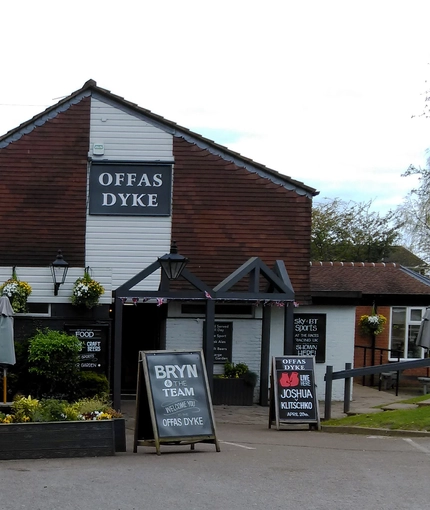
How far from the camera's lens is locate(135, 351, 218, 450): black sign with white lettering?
11.4m

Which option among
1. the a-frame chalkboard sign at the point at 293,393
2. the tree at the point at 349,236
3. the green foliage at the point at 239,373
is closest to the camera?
the a-frame chalkboard sign at the point at 293,393

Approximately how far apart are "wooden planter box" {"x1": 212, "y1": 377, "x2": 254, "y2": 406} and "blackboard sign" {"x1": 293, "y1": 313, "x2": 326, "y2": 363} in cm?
195

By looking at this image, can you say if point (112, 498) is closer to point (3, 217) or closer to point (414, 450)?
point (414, 450)

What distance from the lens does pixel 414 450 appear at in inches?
474

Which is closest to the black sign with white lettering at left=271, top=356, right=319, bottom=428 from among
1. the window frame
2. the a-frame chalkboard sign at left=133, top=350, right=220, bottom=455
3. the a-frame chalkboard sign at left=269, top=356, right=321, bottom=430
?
the a-frame chalkboard sign at left=269, top=356, right=321, bottom=430

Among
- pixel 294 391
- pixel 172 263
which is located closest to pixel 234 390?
pixel 294 391

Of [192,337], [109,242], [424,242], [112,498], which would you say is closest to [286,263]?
[192,337]

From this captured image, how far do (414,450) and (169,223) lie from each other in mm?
9413

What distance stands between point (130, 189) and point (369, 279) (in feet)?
26.6

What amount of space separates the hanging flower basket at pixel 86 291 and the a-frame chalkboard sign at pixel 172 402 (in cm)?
578

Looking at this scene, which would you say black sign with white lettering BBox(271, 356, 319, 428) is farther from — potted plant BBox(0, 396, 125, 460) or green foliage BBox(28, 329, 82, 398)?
potted plant BBox(0, 396, 125, 460)

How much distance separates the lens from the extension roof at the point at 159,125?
19875 millimetres

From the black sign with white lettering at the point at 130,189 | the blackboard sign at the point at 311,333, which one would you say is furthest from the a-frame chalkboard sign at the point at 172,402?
the blackboard sign at the point at 311,333

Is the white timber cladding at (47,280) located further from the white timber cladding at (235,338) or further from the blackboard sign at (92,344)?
the white timber cladding at (235,338)
